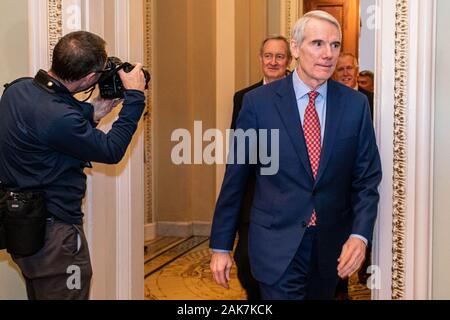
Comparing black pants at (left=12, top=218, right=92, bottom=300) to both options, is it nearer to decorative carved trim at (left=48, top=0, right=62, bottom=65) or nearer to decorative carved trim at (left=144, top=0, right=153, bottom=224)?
decorative carved trim at (left=48, top=0, right=62, bottom=65)

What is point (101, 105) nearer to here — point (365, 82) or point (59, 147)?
point (59, 147)

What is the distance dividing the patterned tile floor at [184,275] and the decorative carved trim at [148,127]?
1.25 ft

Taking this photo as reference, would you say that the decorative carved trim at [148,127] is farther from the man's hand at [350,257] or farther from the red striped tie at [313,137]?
the man's hand at [350,257]

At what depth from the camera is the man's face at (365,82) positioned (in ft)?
10.5

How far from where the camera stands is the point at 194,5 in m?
5.83

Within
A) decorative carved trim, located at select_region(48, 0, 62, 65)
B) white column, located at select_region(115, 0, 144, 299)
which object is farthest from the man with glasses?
decorative carved trim, located at select_region(48, 0, 62, 65)

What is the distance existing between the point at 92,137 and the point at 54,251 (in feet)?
1.41

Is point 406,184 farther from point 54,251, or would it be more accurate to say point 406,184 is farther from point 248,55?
point 248,55

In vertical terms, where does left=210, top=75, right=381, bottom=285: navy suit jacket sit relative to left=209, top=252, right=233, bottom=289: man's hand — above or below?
above

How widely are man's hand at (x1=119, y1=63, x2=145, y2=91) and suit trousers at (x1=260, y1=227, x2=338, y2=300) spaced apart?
32.5 inches

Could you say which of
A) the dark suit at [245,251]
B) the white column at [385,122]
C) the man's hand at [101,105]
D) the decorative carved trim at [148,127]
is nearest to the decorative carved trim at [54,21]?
the man's hand at [101,105]

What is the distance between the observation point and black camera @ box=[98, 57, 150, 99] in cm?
225
